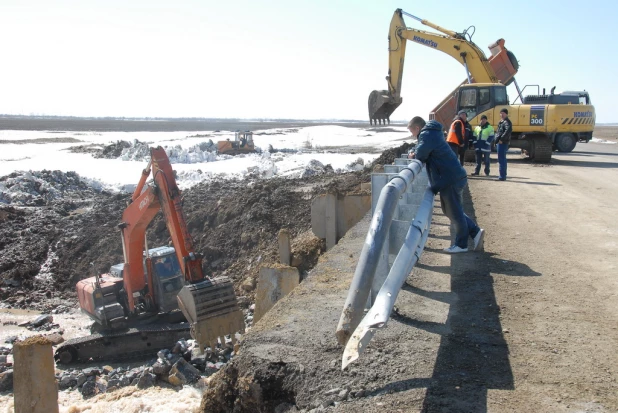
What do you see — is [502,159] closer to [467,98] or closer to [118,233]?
[467,98]

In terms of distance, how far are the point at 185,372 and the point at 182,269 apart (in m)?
1.51

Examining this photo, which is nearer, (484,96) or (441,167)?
(441,167)

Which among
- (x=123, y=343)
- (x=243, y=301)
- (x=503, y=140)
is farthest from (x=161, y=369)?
(x=503, y=140)

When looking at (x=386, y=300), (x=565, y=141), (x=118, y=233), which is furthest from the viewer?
(x=565, y=141)

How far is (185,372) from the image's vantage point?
8281 millimetres

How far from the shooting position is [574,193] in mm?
11633

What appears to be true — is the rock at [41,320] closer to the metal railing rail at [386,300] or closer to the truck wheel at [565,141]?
the metal railing rail at [386,300]

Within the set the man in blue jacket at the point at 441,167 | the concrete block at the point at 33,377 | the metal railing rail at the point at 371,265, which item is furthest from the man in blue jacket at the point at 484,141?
the concrete block at the point at 33,377

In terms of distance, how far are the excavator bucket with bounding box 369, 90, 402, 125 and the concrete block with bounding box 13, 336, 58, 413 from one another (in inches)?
704

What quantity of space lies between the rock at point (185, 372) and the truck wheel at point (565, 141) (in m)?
16.7

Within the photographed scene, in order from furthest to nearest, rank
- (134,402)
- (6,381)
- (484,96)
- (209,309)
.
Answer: (484,96) → (6,381) → (209,309) → (134,402)

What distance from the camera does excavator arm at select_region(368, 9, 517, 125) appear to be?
68.8 feet

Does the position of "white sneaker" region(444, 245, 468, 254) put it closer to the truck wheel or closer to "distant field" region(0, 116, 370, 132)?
the truck wheel

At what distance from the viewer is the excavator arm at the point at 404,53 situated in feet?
68.8
